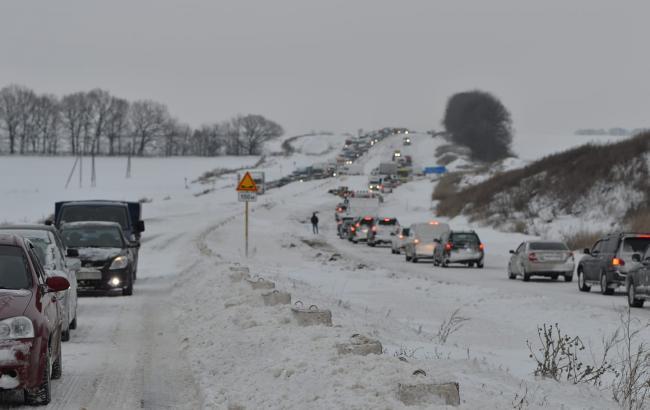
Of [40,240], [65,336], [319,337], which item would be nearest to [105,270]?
[40,240]

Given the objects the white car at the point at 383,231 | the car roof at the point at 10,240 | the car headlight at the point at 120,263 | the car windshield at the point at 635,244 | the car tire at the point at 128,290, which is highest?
the car roof at the point at 10,240

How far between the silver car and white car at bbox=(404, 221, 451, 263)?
11929 mm

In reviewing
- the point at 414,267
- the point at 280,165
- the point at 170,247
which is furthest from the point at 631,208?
the point at 280,165

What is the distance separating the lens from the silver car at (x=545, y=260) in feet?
113

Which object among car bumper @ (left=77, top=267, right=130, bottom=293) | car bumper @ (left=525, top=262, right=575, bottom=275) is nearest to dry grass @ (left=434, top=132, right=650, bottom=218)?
car bumper @ (left=525, top=262, right=575, bottom=275)

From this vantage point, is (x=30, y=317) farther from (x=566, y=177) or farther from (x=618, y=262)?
(x=566, y=177)

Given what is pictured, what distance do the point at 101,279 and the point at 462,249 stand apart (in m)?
21.4

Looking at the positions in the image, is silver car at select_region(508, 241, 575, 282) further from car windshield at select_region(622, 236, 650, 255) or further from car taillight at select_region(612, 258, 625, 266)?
car taillight at select_region(612, 258, 625, 266)

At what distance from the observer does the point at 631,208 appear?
5922 cm

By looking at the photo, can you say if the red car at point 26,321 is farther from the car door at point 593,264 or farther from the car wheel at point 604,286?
the car door at point 593,264

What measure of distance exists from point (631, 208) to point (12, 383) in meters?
53.0

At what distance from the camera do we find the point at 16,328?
9820 millimetres

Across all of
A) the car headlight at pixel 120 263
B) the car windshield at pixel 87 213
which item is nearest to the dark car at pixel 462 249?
the car windshield at pixel 87 213

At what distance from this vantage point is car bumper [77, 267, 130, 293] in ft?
79.9
